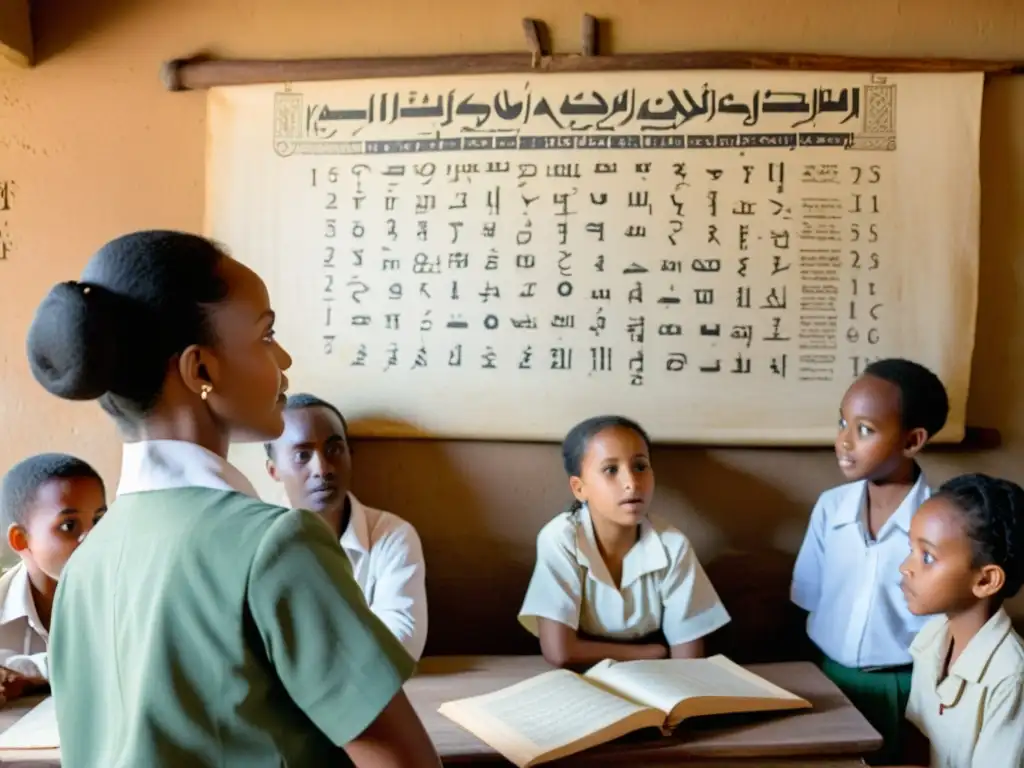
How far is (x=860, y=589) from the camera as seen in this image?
1.70 metres

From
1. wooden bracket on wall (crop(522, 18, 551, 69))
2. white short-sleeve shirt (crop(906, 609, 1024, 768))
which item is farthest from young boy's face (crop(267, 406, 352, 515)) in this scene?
white short-sleeve shirt (crop(906, 609, 1024, 768))

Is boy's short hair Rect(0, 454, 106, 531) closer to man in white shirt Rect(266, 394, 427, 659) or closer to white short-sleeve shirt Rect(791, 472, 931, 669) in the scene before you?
man in white shirt Rect(266, 394, 427, 659)

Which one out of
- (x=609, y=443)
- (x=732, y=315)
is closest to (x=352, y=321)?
(x=609, y=443)

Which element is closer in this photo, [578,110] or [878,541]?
[878,541]

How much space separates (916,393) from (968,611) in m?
0.46

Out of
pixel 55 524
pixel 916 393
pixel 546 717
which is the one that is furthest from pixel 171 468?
pixel 916 393

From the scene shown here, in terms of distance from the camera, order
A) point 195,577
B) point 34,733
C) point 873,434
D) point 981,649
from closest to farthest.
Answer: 1. point 195,577
2. point 34,733
3. point 981,649
4. point 873,434

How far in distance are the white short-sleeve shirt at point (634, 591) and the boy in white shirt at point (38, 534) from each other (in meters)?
0.86

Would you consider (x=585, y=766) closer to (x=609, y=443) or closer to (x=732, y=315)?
(x=609, y=443)

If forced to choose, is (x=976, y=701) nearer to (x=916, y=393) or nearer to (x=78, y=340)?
(x=916, y=393)

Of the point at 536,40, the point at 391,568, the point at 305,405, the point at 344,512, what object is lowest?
the point at 391,568

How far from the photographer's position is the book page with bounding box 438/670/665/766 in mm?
1195

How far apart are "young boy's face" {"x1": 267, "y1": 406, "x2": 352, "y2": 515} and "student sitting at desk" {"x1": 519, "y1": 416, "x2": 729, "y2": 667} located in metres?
0.44

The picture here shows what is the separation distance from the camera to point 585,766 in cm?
124
